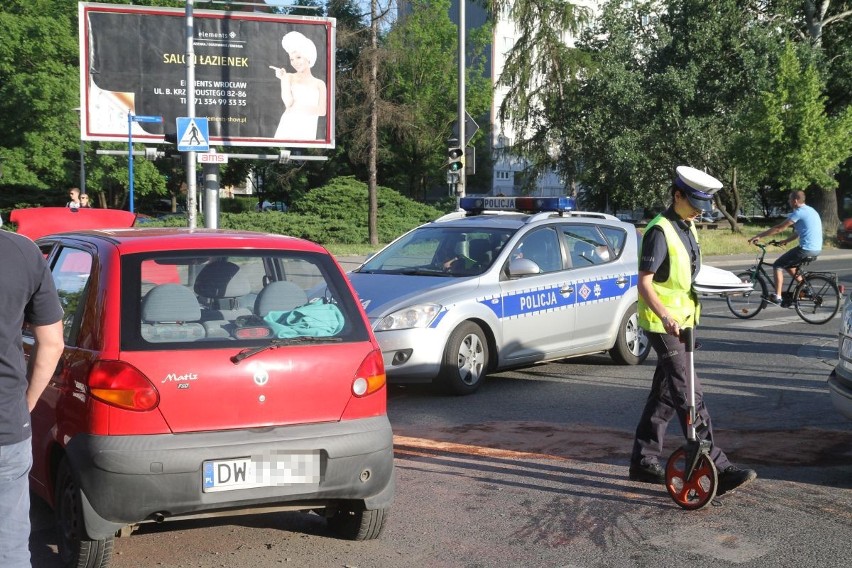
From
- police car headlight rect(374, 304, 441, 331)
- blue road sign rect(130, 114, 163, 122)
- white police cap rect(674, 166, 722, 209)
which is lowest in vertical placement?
police car headlight rect(374, 304, 441, 331)

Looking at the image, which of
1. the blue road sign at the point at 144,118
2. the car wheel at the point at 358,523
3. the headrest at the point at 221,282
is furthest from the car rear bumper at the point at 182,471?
the blue road sign at the point at 144,118

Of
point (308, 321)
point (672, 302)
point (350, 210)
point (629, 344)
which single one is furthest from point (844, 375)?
point (350, 210)

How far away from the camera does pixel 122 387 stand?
438 centimetres

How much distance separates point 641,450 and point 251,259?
259cm

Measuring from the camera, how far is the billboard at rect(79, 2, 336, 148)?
24.4 m

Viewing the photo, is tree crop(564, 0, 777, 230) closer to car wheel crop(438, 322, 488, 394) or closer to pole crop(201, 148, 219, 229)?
pole crop(201, 148, 219, 229)

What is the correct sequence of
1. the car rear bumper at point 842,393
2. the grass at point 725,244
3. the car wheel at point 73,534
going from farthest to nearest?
the grass at point 725,244 → the car rear bumper at point 842,393 → the car wheel at point 73,534

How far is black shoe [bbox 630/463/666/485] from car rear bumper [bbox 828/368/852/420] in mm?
1117

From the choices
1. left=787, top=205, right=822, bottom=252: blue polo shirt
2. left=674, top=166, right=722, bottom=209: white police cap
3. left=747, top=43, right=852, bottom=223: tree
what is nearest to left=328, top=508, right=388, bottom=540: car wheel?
left=674, top=166, right=722, bottom=209: white police cap

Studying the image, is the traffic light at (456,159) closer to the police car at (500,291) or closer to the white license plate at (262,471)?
the police car at (500,291)

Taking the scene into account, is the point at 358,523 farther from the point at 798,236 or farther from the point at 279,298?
the point at 798,236

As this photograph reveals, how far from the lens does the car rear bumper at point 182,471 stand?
431 centimetres

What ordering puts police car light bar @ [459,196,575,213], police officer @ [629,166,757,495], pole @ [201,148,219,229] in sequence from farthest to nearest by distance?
pole @ [201,148,219,229]
police car light bar @ [459,196,575,213]
police officer @ [629,166,757,495]

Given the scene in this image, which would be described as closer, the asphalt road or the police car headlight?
the asphalt road
